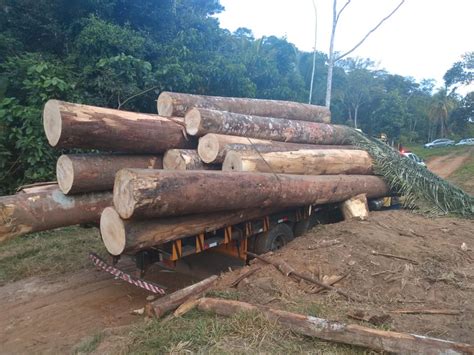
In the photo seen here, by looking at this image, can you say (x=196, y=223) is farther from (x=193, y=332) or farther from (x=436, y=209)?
(x=436, y=209)

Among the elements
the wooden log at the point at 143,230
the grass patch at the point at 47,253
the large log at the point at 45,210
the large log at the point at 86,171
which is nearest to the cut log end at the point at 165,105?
the large log at the point at 86,171

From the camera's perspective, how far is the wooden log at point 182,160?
6312 mm

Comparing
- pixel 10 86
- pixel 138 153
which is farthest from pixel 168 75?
pixel 138 153

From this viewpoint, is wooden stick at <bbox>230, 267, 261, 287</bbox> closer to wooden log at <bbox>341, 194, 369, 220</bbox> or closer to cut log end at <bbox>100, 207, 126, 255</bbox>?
cut log end at <bbox>100, 207, 126, 255</bbox>

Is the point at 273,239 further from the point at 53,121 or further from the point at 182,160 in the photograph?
the point at 53,121

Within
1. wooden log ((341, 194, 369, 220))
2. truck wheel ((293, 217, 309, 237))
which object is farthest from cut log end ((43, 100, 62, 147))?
wooden log ((341, 194, 369, 220))

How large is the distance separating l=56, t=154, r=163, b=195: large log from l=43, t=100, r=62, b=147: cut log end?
32 cm

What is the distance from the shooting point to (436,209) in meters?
8.62

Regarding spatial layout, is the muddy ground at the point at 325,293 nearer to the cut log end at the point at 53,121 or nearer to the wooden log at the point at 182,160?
the wooden log at the point at 182,160

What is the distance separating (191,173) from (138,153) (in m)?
1.67

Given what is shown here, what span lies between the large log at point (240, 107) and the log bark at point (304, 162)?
1650 millimetres

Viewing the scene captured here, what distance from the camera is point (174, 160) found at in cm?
636

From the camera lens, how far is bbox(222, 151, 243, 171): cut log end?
6.20 meters

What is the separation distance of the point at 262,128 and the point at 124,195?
153 inches
